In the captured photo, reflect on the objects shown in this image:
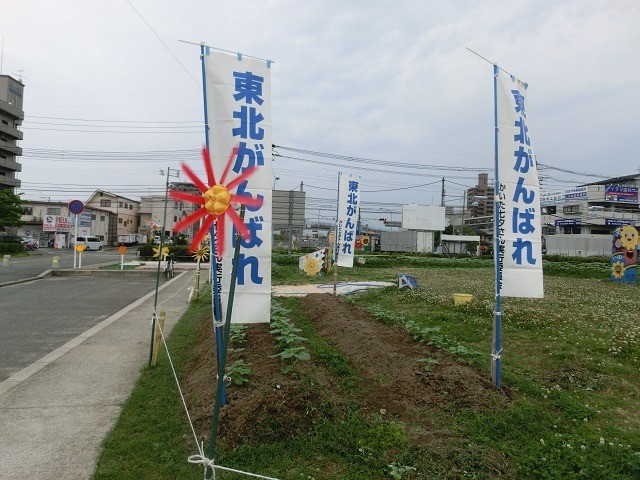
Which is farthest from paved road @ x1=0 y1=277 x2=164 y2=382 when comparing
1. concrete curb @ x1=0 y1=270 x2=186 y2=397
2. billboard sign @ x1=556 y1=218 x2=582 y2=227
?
billboard sign @ x1=556 y1=218 x2=582 y2=227

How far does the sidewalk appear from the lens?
12.6ft

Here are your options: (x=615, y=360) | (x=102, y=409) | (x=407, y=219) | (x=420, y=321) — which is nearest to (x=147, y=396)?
(x=102, y=409)

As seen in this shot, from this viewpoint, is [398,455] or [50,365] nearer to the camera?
[398,455]

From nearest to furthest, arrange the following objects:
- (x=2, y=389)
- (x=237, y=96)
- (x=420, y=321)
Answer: (x=237, y=96) → (x=2, y=389) → (x=420, y=321)

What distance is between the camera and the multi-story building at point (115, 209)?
A: 65.3m

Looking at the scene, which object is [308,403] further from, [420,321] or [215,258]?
[420,321]

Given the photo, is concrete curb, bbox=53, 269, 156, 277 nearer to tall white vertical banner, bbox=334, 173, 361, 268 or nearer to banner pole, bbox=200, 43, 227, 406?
tall white vertical banner, bbox=334, 173, 361, 268

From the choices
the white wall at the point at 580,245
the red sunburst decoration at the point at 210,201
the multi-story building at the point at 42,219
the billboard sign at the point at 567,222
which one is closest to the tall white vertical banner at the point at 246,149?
the red sunburst decoration at the point at 210,201

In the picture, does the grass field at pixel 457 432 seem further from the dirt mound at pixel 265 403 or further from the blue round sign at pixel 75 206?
the blue round sign at pixel 75 206

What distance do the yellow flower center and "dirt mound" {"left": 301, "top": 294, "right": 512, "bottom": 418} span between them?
319 centimetres

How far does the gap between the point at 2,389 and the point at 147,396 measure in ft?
7.17

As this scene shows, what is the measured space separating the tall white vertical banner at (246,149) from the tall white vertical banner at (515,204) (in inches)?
124

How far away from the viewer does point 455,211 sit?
8394 cm

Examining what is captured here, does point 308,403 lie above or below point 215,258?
below
